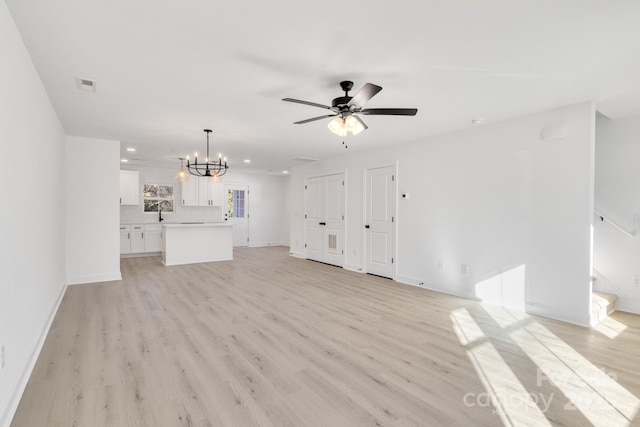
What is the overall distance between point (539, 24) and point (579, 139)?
7.18 ft

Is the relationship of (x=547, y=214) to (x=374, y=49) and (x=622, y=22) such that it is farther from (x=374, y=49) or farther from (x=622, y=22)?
(x=374, y=49)

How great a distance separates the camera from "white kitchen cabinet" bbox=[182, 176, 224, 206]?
30.6ft

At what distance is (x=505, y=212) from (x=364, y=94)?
292 cm

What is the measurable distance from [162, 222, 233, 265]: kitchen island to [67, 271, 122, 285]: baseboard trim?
152 cm

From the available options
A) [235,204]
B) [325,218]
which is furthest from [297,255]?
[235,204]

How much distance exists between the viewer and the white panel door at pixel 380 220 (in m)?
5.96

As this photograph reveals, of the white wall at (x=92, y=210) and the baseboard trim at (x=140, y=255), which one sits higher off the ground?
the white wall at (x=92, y=210)

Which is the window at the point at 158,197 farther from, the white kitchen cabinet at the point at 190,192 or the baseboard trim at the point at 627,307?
the baseboard trim at the point at 627,307

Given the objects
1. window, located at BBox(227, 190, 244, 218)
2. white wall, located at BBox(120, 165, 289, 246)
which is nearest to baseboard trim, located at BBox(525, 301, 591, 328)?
white wall, located at BBox(120, 165, 289, 246)

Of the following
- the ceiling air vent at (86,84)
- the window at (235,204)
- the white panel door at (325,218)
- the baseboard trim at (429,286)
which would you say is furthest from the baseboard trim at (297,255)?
the ceiling air vent at (86,84)

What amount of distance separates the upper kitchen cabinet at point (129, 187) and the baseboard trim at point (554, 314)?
29.5ft

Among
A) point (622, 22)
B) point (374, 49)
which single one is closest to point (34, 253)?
point (374, 49)

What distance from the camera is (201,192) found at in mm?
9578

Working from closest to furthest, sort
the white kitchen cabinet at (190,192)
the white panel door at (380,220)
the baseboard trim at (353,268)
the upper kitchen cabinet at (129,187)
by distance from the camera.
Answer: the white panel door at (380,220) → the baseboard trim at (353,268) → the upper kitchen cabinet at (129,187) → the white kitchen cabinet at (190,192)
